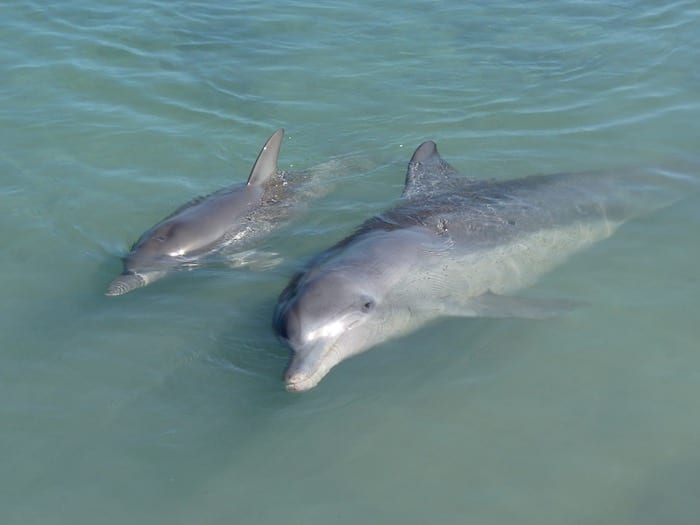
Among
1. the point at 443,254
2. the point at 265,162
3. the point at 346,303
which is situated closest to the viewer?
the point at 346,303

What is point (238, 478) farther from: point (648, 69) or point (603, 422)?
point (648, 69)

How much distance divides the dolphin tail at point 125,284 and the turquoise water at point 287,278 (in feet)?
0.49

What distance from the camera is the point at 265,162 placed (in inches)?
468

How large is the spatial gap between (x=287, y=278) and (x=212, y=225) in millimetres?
1323

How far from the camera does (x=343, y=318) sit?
882 cm

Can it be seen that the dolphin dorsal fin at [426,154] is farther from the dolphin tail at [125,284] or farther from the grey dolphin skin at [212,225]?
the dolphin tail at [125,284]

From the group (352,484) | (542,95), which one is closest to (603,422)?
(352,484)

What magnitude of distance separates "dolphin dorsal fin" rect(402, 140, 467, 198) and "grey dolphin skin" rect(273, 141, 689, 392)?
2 cm

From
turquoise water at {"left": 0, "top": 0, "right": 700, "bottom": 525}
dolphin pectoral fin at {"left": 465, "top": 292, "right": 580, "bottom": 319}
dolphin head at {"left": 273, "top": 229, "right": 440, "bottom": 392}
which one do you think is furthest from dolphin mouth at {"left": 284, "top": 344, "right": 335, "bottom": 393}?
dolphin pectoral fin at {"left": 465, "top": 292, "right": 580, "bottom": 319}

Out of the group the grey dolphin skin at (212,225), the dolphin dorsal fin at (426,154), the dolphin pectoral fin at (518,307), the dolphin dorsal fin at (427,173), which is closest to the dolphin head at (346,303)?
the dolphin pectoral fin at (518,307)

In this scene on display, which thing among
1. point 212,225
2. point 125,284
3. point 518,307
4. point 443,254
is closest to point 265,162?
point 212,225

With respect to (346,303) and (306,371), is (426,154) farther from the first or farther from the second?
(306,371)

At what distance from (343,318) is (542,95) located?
313 inches

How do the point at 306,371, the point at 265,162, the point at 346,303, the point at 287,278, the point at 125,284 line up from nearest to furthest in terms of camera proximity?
the point at 306,371 < the point at 346,303 < the point at 125,284 < the point at 287,278 < the point at 265,162
